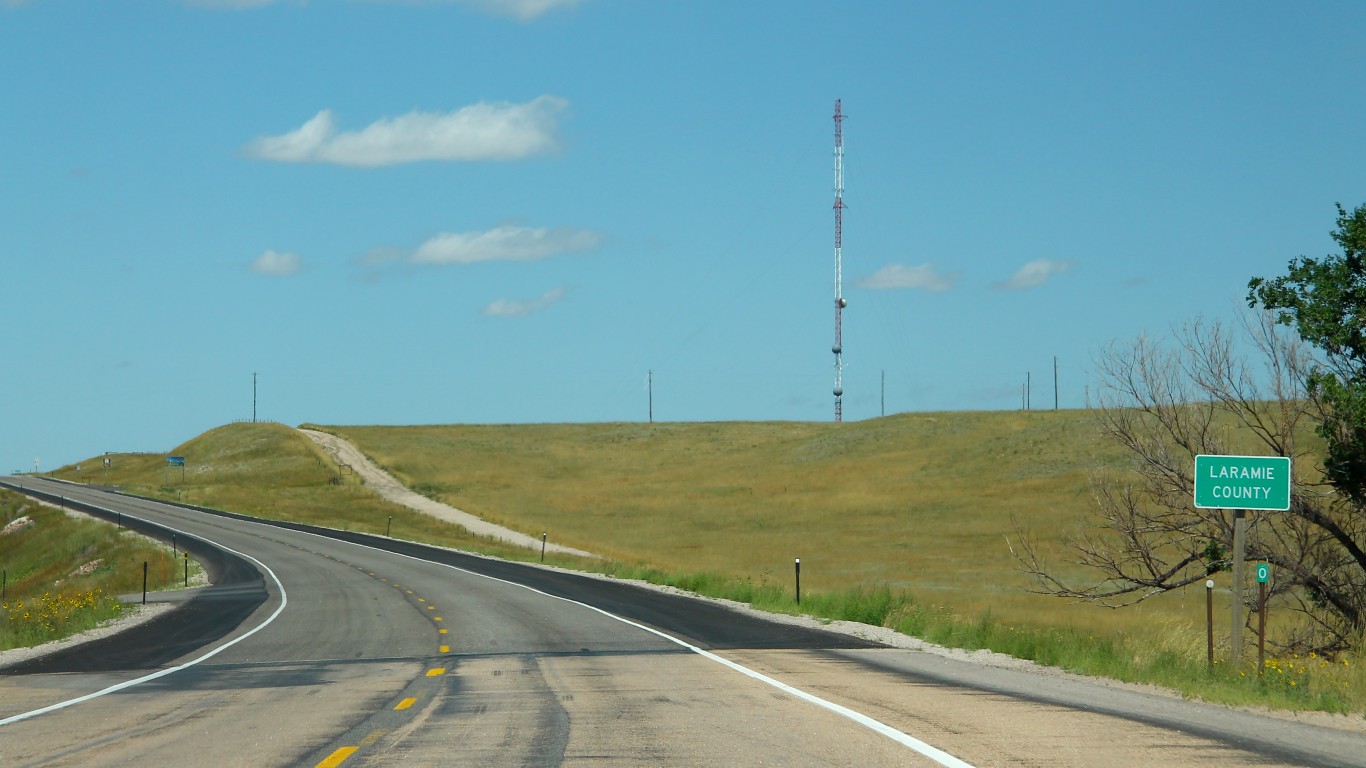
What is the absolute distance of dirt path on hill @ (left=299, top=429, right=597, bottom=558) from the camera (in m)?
70.6

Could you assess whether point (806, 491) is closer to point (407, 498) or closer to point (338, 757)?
point (407, 498)

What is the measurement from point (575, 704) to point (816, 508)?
236ft

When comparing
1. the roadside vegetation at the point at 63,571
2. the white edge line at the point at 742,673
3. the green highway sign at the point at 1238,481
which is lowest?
the roadside vegetation at the point at 63,571

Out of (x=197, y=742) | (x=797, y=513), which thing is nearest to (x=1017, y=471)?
(x=797, y=513)

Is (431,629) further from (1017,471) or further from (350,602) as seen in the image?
(1017,471)

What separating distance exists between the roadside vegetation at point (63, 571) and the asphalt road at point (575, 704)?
207 cm

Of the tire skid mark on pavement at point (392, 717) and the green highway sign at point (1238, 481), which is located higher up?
the green highway sign at point (1238, 481)

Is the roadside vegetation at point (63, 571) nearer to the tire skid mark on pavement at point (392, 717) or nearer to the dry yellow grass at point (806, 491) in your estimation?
the tire skid mark on pavement at point (392, 717)

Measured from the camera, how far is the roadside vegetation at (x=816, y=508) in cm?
1948

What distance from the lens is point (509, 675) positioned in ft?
52.4

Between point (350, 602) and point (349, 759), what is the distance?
2416cm

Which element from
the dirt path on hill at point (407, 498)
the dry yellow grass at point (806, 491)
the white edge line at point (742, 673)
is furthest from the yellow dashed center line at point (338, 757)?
the dirt path on hill at point (407, 498)

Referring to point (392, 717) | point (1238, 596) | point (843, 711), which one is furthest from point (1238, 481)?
point (392, 717)

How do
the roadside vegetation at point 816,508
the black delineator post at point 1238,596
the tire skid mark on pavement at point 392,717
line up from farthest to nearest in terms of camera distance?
the roadside vegetation at point 816,508, the black delineator post at point 1238,596, the tire skid mark on pavement at point 392,717
